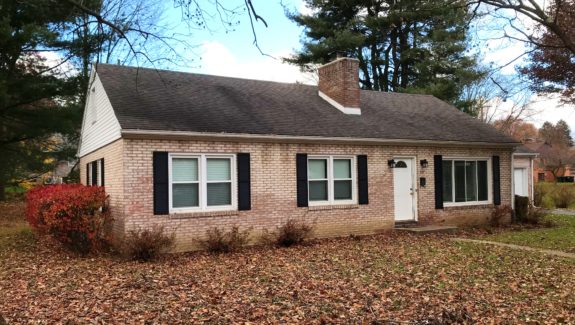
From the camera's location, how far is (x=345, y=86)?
15.1m

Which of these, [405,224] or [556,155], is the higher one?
[556,155]

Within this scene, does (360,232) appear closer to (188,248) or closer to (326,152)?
(326,152)

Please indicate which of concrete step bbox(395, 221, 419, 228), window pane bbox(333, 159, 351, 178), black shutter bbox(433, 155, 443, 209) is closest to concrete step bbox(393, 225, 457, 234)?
concrete step bbox(395, 221, 419, 228)

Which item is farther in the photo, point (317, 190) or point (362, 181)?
point (362, 181)

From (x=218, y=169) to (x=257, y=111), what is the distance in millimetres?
2509

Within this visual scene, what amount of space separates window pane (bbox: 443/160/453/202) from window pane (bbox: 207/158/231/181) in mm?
7379

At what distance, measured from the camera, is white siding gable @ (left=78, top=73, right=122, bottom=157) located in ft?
37.4

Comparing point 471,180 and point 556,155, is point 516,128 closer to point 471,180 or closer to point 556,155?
point 556,155

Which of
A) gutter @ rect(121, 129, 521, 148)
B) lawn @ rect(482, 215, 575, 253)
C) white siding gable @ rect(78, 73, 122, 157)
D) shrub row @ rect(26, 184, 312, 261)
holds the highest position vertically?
white siding gable @ rect(78, 73, 122, 157)

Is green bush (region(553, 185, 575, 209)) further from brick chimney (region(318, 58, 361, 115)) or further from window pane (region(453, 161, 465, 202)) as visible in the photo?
brick chimney (region(318, 58, 361, 115))

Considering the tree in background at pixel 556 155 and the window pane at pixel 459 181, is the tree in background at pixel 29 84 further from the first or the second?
the tree in background at pixel 556 155

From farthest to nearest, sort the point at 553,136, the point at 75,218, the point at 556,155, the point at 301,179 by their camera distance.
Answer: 1. the point at 553,136
2. the point at 556,155
3. the point at 301,179
4. the point at 75,218

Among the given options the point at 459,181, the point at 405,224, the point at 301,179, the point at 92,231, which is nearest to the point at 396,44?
the point at 459,181

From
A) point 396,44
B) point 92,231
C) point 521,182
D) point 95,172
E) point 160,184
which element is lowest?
point 92,231
